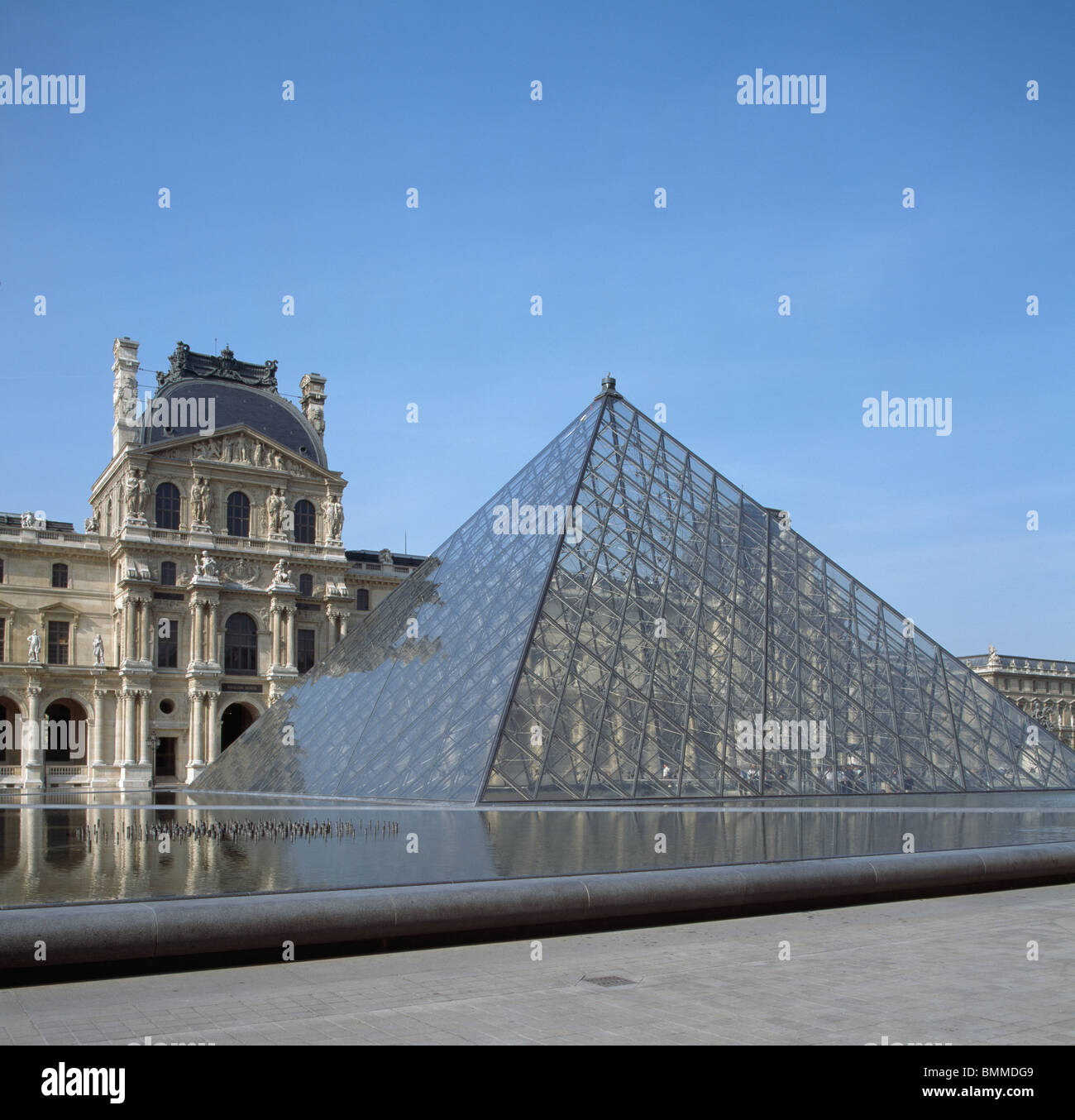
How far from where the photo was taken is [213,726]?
168 ft

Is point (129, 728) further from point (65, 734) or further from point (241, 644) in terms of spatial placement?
point (241, 644)

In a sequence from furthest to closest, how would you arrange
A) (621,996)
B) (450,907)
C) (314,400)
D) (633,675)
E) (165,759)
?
(314,400), (165,759), (633,675), (450,907), (621,996)

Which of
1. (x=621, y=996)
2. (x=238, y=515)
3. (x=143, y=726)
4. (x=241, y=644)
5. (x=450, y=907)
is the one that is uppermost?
(x=238, y=515)

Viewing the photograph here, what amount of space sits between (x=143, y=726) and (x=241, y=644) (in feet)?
19.6

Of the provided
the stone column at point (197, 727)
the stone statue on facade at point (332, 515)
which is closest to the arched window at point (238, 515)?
the stone statue on facade at point (332, 515)

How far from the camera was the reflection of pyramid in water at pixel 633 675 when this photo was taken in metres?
19.8

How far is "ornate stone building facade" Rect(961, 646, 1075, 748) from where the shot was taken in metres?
84.2

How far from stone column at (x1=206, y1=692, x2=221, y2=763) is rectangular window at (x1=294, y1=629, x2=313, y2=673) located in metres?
5.10

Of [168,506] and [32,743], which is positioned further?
[168,506]

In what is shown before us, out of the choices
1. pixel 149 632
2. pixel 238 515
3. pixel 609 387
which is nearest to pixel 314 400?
pixel 238 515

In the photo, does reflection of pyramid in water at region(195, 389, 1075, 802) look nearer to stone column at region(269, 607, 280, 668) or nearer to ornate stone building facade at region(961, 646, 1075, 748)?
stone column at region(269, 607, 280, 668)

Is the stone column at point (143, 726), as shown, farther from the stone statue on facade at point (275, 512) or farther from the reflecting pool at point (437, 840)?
the reflecting pool at point (437, 840)
